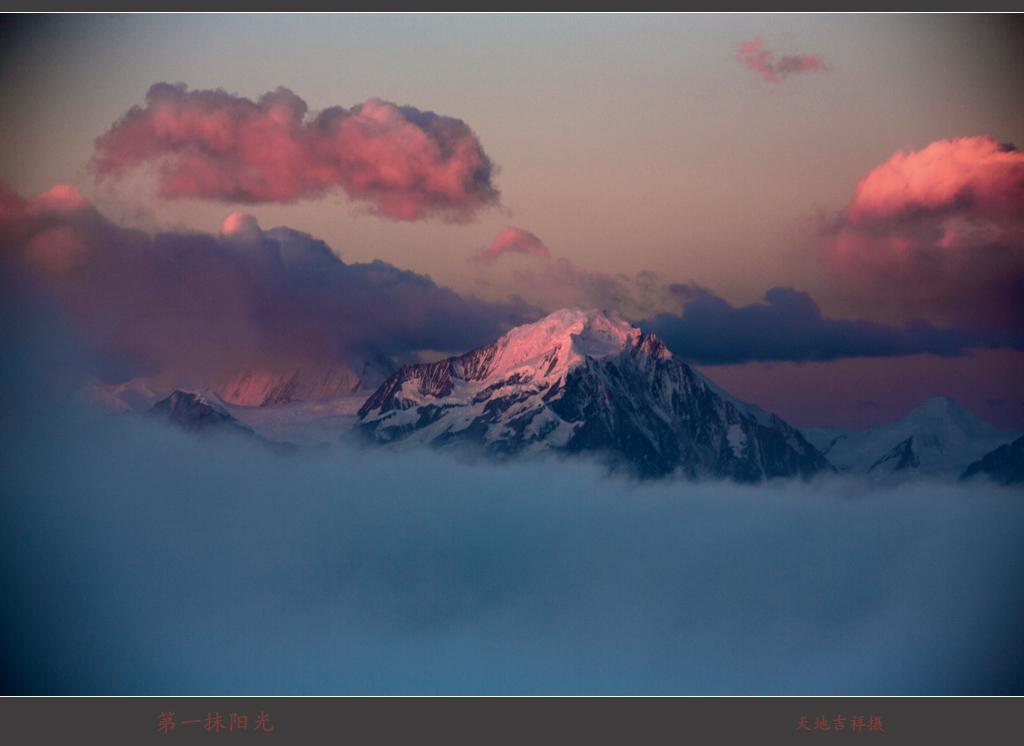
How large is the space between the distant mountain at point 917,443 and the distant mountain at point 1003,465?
0.86 ft

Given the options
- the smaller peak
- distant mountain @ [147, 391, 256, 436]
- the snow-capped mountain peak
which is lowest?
the smaller peak

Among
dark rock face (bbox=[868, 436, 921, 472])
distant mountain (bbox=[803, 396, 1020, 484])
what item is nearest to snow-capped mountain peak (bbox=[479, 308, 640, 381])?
distant mountain (bbox=[803, 396, 1020, 484])

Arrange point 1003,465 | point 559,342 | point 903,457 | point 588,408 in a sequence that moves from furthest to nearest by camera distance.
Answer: point 588,408, point 559,342, point 903,457, point 1003,465

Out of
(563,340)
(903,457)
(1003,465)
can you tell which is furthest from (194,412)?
(1003,465)

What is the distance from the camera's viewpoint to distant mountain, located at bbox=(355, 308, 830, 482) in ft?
164

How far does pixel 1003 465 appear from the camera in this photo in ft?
152

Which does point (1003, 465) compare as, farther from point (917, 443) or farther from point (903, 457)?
point (903, 457)

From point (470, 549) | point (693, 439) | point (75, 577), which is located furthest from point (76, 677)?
point (693, 439)

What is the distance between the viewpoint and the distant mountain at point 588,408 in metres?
49.9

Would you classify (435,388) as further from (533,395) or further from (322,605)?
(322,605)

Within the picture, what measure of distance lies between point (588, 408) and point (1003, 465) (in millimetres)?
20270

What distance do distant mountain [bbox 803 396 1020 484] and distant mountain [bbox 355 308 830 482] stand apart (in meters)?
1.20

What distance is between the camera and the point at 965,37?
143 feet

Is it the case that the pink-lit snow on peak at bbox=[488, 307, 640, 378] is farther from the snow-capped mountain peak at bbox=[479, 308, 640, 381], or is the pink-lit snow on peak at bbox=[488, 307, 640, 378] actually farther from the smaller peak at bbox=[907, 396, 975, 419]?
the smaller peak at bbox=[907, 396, 975, 419]
